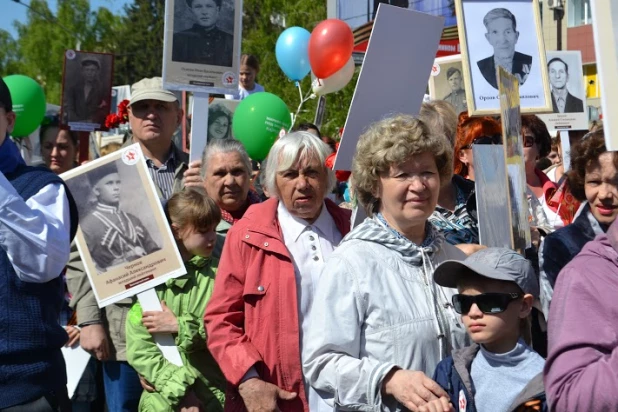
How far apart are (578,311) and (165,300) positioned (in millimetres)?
2776

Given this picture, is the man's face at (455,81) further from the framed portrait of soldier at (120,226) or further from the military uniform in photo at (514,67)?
the framed portrait of soldier at (120,226)

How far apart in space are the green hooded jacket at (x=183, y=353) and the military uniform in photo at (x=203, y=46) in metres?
1.35

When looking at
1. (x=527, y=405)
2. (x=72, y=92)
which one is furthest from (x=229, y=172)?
(x=72, y=92)

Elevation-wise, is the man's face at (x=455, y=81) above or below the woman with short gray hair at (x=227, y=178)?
above

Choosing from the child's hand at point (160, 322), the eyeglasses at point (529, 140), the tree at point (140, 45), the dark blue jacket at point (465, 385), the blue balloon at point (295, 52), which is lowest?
the dark blue jacket at point (465, 385)

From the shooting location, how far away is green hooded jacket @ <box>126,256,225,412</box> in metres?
4.54

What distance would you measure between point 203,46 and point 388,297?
2898mm

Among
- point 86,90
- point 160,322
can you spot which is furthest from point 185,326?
point 86,90

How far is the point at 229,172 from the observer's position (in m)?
5.32

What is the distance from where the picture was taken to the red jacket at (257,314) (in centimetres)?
381

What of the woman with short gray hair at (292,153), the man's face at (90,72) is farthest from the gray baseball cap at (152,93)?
the man's face at (90,72)

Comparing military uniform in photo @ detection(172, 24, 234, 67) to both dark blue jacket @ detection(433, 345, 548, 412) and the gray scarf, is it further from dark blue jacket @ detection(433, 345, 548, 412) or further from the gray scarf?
dark blue jacket @ detection(433, 345, 548, 412)

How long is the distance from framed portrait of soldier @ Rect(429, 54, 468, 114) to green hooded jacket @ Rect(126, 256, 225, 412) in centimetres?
297

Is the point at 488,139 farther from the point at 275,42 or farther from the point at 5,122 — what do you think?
the point at 275,42
